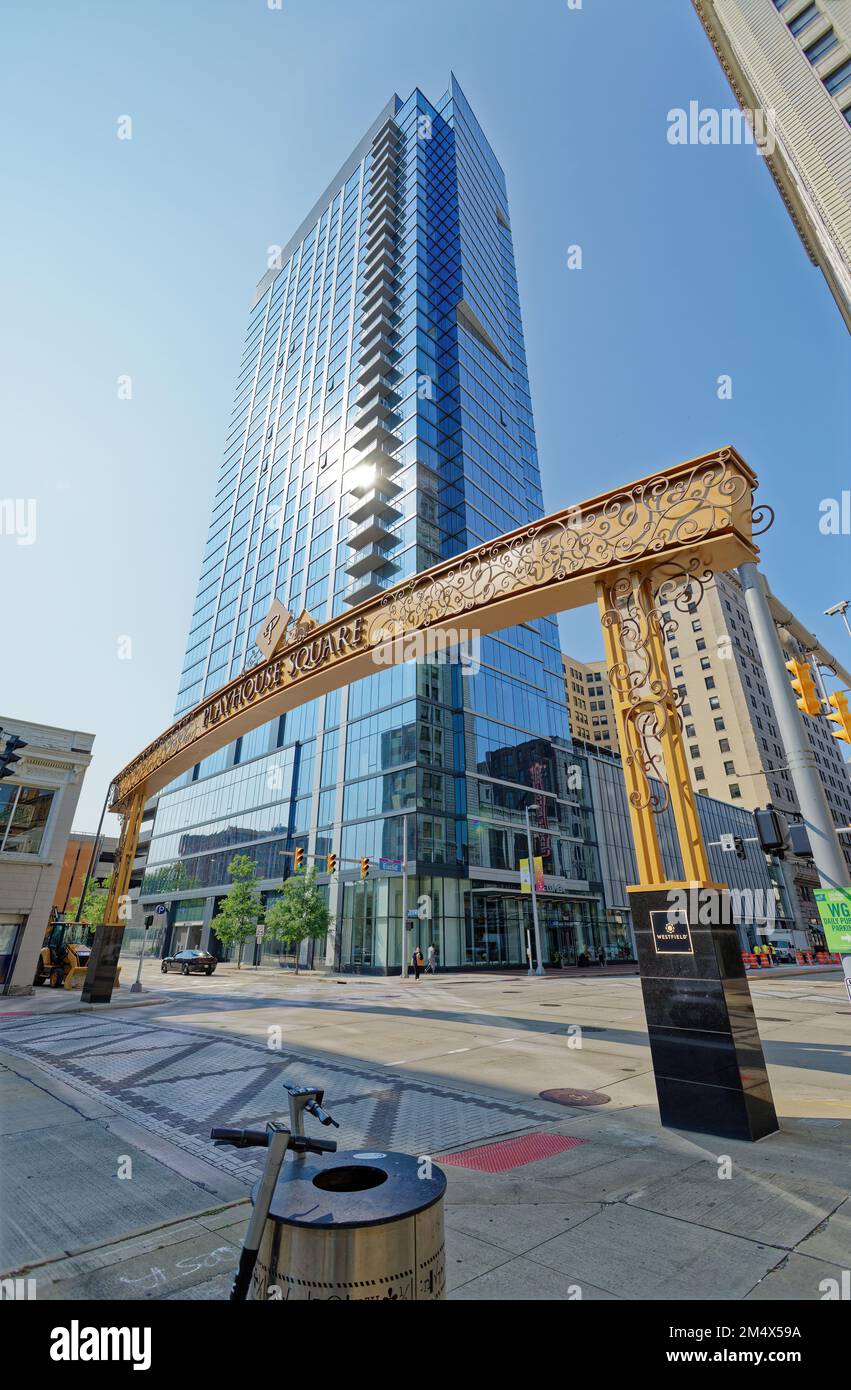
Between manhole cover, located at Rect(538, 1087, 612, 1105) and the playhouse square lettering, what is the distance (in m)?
6.85

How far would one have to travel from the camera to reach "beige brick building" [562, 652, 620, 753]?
100750mm

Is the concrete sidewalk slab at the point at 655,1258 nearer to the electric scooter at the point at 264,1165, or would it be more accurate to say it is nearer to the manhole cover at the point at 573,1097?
the electric scooter at the point at 264,1165

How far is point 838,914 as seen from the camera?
23.4ft

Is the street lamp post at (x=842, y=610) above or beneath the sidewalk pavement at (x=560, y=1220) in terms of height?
above

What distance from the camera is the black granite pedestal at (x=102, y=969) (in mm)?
16672

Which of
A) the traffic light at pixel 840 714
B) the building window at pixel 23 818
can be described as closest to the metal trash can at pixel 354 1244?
the traffic light at pixel 840 714

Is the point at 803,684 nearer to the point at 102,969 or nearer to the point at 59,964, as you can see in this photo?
the point at 102,969

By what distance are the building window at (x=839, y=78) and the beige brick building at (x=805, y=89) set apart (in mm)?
38

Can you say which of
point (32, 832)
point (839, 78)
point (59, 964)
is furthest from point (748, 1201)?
point (839, 78)

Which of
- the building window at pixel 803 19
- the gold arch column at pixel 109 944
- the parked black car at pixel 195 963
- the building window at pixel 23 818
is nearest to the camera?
the gold arch column at pixel 109 944

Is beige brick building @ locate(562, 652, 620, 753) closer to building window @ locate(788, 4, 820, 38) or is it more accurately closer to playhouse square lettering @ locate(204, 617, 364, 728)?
building window @ locate(788, 4, 820, 38)

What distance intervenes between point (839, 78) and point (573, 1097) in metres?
38.7

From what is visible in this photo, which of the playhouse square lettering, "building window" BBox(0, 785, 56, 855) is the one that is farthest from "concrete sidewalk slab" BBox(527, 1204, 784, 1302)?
"building window" BBox(0, 785, 56, 855)
